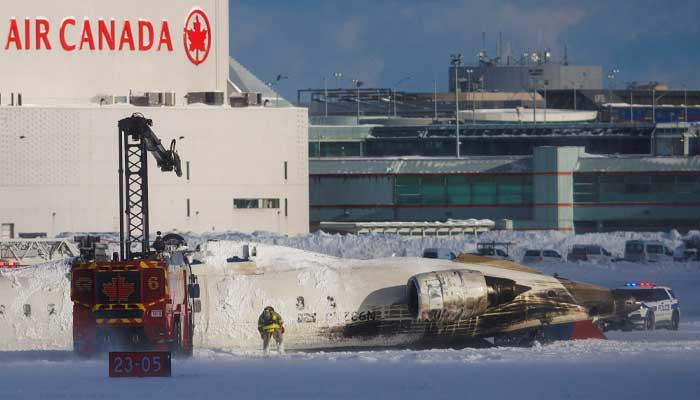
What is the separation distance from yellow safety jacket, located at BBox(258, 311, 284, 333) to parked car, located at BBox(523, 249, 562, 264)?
130ft

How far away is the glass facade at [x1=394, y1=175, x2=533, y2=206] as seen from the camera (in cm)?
10994

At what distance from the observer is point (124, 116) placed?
294 ft

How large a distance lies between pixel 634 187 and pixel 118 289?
72009 mm

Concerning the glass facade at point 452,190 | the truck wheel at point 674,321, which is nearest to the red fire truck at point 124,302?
the truck wheel at point 674,321

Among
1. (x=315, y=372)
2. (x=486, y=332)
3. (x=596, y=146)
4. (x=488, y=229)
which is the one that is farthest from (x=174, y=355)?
(x=596, y=146)

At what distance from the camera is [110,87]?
302ft

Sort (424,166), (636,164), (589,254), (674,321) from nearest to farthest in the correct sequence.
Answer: (674,321)
(589,254)
(636,164)
(424,166)

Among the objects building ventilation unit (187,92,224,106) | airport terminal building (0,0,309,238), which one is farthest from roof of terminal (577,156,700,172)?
building ventilation unit (187,92,224,106)

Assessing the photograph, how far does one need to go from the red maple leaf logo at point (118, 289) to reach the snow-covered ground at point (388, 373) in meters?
1.89

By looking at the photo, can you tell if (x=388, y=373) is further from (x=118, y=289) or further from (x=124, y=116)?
(x=124, y=116)

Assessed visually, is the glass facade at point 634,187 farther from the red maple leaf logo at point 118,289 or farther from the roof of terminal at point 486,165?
the red maple leaf logo at point 118,289

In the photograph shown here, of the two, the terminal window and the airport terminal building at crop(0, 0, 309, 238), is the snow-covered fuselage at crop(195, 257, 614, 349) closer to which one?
the airport terminal building at crop(0, 0, 309, 238)

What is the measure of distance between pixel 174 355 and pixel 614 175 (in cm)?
6847

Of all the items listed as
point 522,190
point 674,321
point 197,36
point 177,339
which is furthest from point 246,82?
point 177,339
